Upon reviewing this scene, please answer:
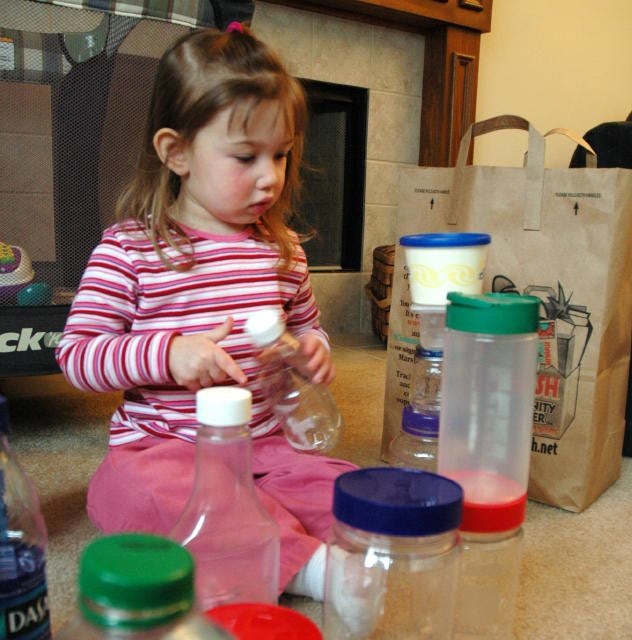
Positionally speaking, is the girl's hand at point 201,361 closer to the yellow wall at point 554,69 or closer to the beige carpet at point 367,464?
the beige carpet at point 367,464

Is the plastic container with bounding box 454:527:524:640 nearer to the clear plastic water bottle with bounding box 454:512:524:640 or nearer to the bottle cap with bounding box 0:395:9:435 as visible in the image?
the clear plastic water bottle with bounding box 454:512:524:640

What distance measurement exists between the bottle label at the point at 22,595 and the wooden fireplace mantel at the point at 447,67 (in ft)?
6.47

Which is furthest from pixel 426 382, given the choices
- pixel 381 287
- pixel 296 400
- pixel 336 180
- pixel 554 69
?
pixel 554 69

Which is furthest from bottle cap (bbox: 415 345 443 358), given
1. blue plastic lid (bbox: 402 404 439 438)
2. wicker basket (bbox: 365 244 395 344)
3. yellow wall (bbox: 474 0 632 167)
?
yellow wall (bbox: 474 0 632 167)

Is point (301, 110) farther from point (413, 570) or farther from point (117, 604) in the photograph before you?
point (117, 604)

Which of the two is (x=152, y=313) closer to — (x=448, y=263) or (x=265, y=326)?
(x=265, y=326)

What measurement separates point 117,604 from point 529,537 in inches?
27.9

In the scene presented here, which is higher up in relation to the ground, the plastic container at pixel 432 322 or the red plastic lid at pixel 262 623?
the plastic container at pixel 432 322

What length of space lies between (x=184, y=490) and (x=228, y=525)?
0.15 metres

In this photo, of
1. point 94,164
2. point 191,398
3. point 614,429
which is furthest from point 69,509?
point 614,429

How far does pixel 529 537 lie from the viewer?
3.13 ft

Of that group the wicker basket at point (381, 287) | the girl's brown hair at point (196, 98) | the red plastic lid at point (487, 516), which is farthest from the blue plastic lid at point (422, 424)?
the wicker basket at point (381, 287)

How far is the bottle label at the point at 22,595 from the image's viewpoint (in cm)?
46

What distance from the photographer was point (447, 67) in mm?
2254
